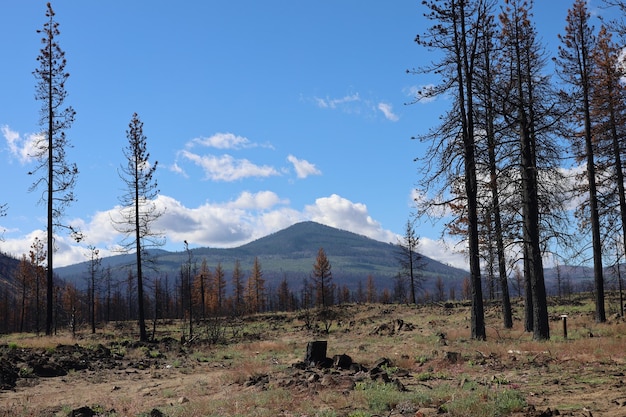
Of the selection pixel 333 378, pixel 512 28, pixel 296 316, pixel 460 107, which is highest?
pixel 512 28

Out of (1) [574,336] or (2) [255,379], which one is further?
(1) [574,336]

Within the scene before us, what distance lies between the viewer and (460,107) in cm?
1833

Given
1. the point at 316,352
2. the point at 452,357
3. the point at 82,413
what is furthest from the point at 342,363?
the point at 82,413

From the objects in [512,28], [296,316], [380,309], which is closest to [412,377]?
[512,28]

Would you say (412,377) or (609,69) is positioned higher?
(609,69)

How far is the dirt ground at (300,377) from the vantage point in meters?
8.67

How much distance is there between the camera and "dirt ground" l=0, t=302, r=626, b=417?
8.67 metres

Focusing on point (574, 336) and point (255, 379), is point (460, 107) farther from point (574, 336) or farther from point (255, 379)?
point (255, 379)

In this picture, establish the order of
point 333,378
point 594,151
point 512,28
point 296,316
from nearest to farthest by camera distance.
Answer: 1. point 333,378
2. point 512,28
3. point 594,151
4. point 296,316

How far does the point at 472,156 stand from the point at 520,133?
2.06 metres

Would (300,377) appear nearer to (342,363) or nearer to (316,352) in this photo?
(342,363)

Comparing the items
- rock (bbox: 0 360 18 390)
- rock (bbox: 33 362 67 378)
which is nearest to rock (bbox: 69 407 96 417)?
rock (bbox: 0 360 18 390)

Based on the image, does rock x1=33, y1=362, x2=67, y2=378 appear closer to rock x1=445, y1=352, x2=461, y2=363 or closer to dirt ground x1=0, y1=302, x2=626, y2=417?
dirt ground x1=0, y1=302, x2=626, y2=417

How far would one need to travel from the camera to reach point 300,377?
12.0 m
